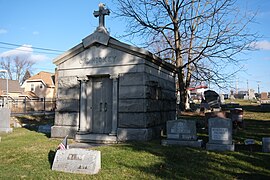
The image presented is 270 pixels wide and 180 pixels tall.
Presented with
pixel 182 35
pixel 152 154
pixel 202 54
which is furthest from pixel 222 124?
pixel 182 35

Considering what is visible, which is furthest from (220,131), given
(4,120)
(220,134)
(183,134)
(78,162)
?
(4,120)

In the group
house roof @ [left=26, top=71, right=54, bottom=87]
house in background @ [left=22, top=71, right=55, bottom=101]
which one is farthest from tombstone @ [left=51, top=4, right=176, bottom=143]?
house roof @ [left=26, top=71, right=54, bottom=87]

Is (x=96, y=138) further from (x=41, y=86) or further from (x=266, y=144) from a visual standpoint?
(x=41, y=86)

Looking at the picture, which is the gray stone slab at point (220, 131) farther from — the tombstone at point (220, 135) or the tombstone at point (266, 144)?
the tombstone at point (266, 144)

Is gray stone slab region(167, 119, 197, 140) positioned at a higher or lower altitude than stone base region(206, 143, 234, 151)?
higher

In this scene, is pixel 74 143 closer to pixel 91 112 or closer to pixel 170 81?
pixel 91 112

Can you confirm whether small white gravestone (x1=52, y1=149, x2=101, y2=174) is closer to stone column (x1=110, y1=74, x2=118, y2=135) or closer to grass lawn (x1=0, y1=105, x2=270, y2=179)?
grass lawn (x1=0, y1=105, x2=270, y2=179)

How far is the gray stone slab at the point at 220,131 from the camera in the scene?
7.48 meters

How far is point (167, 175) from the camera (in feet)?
16.9

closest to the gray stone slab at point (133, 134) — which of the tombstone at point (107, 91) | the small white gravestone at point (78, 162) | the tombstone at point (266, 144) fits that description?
the tombstone at point (107, 91)

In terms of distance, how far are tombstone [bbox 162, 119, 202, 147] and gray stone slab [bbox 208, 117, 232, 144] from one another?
1.78 feet

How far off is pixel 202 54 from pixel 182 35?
2.44 meters

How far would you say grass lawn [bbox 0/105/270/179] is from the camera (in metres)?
5.20

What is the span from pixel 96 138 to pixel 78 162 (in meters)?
3.52
